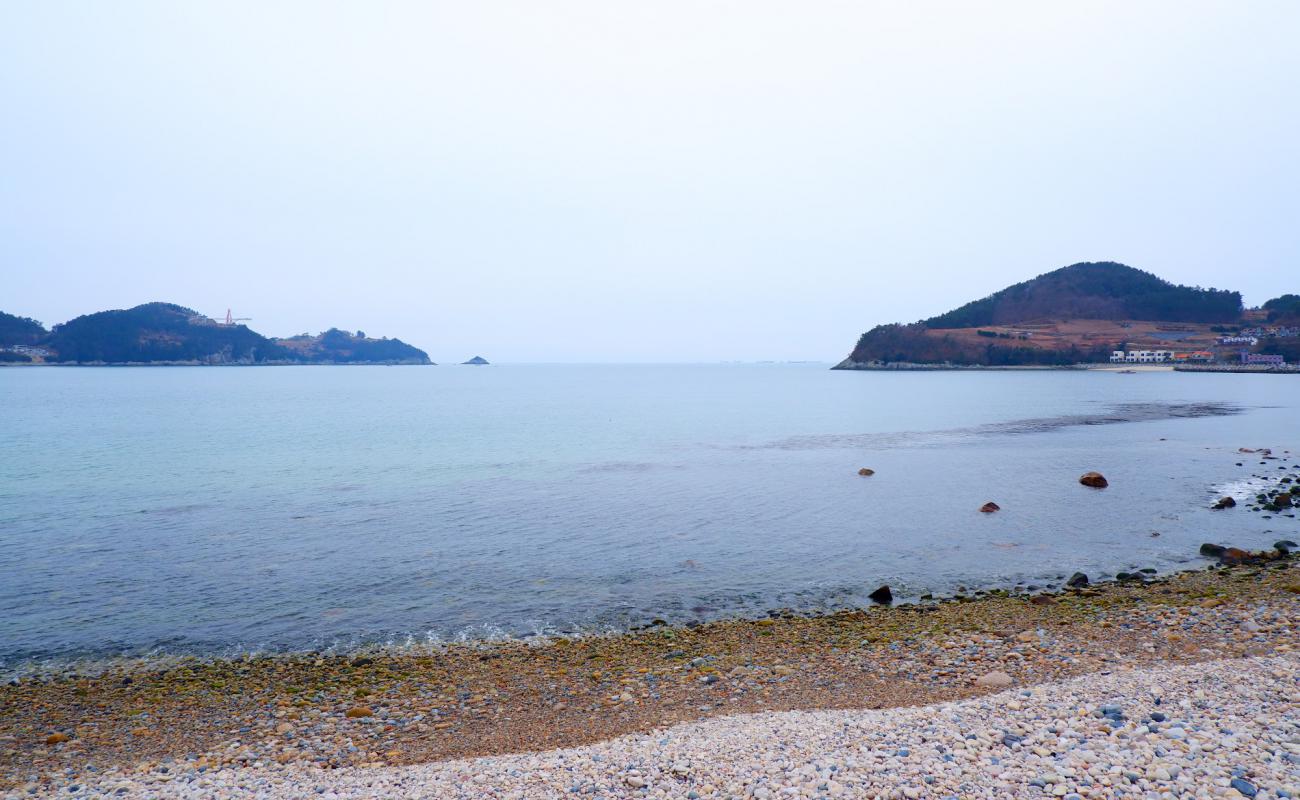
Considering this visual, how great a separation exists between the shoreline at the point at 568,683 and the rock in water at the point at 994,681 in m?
0.21

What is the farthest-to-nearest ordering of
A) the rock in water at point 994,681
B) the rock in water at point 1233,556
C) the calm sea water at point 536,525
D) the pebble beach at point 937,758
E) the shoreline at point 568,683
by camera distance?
the rock in water at point 1233,556
the calm sea water at point 536,525
the rock in water at point 994,681
the shoreline at point 568,683
the pebble beach at point 937,758

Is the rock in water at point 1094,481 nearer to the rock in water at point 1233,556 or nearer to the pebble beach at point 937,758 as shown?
the rock in water at point 1233,556

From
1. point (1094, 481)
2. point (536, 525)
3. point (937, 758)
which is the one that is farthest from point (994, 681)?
point (1094, 481)

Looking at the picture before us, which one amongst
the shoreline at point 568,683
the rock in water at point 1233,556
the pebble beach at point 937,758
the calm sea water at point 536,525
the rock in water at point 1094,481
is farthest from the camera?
the rock in water at point 1094,481

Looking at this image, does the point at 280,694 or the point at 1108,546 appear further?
the point at 1108,546

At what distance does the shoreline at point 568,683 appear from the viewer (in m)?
10.1

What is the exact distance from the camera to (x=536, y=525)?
85.1 feet

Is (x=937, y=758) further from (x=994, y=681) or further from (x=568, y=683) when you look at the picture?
(x=568, y=683)

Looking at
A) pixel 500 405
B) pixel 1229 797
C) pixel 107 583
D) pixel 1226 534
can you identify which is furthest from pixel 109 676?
pixel 500 405

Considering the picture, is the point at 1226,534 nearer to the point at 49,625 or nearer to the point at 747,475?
the point at 747,475

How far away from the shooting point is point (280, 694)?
12188 millimetres

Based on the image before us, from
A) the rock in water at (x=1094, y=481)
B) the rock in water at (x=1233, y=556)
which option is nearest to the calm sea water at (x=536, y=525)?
the rock in water at (x=1233, y=556)

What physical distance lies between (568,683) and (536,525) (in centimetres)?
1383

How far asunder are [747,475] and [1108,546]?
708 inches
